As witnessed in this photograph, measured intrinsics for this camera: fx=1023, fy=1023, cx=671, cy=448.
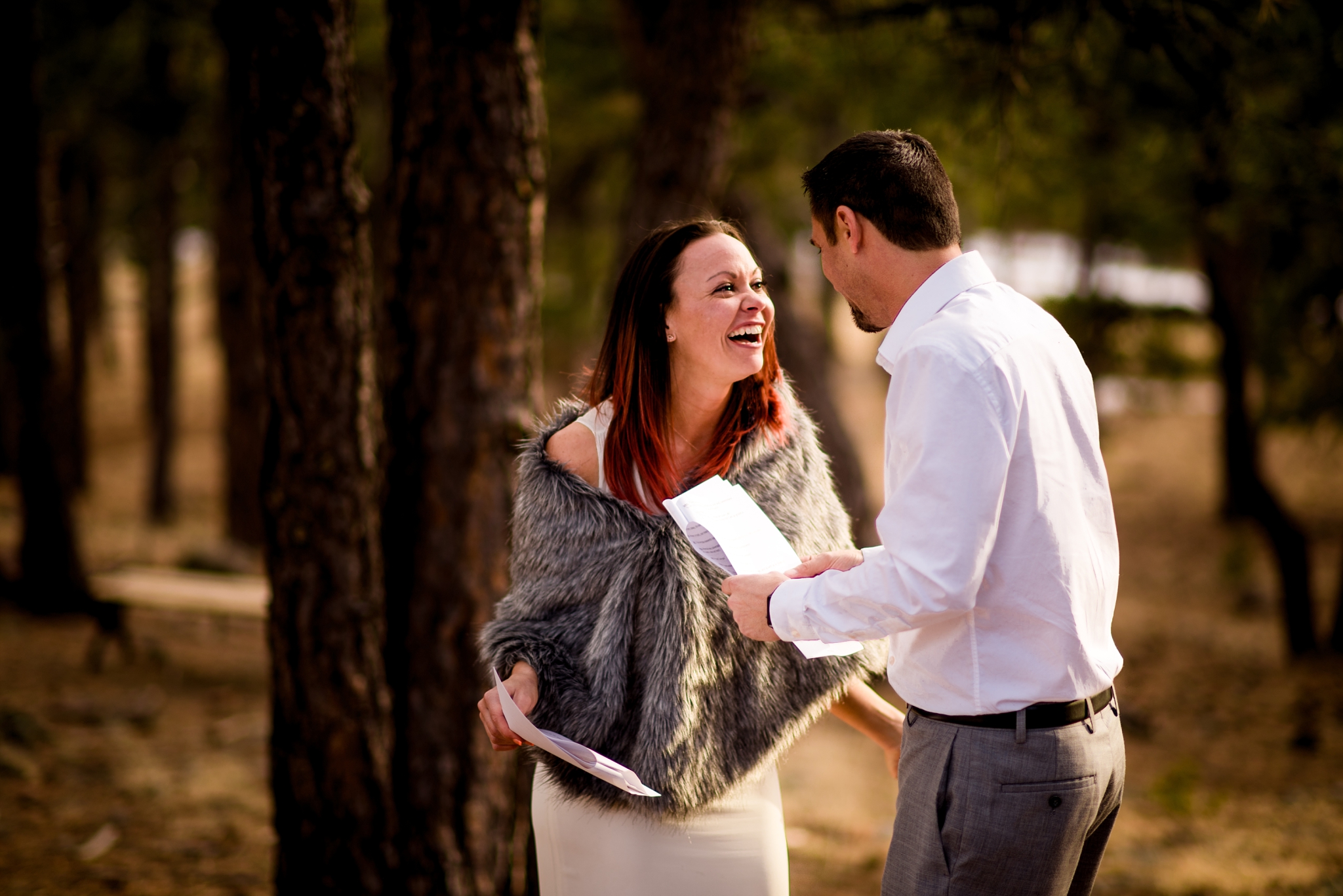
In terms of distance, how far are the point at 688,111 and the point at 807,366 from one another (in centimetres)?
367

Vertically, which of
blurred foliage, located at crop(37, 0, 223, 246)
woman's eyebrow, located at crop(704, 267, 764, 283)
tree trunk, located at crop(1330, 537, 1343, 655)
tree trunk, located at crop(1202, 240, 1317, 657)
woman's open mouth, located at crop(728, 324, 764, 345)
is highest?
blurred foliage, located at crop(37, 0, 223, 246)

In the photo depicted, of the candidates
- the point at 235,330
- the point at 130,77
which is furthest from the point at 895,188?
the point at 130,77

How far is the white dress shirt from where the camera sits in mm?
1792

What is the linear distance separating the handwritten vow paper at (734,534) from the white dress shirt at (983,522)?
24cm

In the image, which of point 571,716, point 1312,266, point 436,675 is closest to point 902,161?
point 571,716

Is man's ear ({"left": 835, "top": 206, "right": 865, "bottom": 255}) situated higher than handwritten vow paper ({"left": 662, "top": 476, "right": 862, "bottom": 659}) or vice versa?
man's ear ({"left": 835, "top": 206, "right": 865, "bottom": 255})

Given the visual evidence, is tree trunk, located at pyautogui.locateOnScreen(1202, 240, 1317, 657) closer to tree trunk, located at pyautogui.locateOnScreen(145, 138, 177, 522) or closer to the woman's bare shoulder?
the woman's bare shoulder

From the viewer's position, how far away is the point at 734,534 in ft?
7.61

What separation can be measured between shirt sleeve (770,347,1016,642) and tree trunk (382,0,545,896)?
216 cm

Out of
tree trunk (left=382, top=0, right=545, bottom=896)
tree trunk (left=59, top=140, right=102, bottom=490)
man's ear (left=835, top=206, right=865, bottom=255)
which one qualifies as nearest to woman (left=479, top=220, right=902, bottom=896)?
man's ear (left=835, top=206, right=865, bottom=255)

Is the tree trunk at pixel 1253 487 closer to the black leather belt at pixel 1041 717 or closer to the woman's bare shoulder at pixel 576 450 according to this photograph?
the woman's bare shoulder at pixel 576 450

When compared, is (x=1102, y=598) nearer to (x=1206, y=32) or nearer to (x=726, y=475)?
(x=726, y=475)

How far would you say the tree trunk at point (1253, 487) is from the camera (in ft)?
32.5

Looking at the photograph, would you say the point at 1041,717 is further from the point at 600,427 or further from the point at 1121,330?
the point at 1121,330
